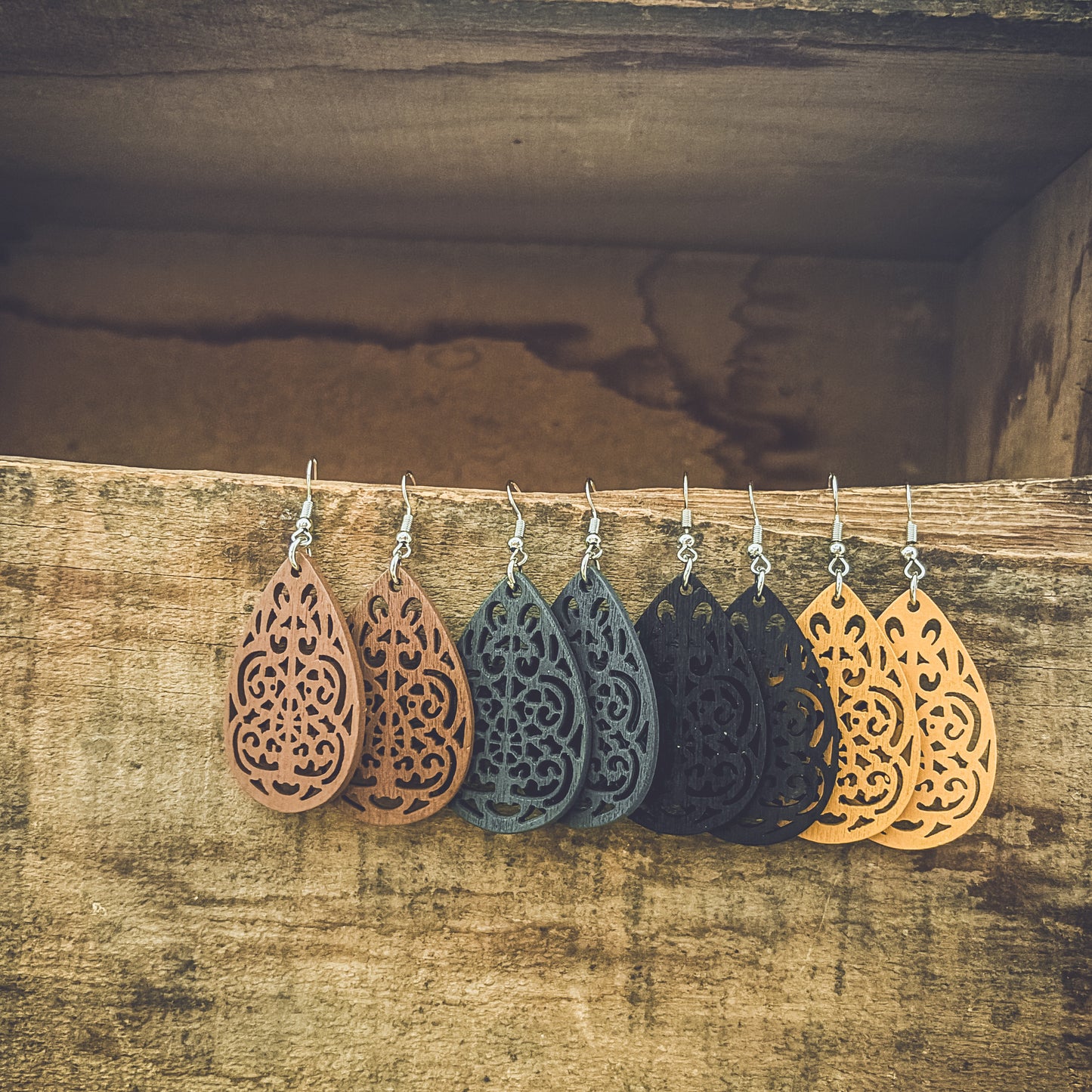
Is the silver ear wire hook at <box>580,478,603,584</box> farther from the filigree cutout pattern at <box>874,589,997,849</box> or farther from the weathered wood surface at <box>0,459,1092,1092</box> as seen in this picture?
the filigree cutout pattern at <box>874,589,997,849</box>

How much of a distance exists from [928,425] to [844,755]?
1.60ft

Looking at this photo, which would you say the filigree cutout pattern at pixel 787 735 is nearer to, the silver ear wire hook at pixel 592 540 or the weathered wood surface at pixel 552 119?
the silver ear wire hook at pixel 592 540

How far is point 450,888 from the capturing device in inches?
24.1

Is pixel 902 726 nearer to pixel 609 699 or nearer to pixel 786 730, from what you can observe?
pixel 786 730

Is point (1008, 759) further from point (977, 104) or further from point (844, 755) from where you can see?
point (977, 104)

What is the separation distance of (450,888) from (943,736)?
38cm

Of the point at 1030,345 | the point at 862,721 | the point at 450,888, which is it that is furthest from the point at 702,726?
the point at 1030,345

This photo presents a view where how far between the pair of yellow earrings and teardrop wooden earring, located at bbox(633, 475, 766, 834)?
65 mm

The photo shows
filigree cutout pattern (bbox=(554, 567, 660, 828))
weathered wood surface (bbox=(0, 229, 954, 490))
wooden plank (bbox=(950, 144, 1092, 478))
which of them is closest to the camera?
filigree cutout pattern (bbox=(554, 567, 660, 828))

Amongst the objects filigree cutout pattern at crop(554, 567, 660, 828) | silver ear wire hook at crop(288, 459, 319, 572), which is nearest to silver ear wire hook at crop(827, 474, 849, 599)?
filigree cutout pattern at crop(554, 567, 660, 828)

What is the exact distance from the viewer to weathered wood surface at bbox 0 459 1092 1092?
60 cm

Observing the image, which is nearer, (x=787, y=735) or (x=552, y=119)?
(x=787, y=735)

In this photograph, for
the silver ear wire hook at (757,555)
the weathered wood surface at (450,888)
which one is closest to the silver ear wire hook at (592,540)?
the weathered wood surface at (450,888)

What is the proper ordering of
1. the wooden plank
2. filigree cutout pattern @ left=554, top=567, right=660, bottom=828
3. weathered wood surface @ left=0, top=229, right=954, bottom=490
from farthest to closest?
weathered wood surface @ left=0, top=229, right=954, bottom=490 → the wooden plank → filigree cutout pattern @ left=554, top=567, right=660, bottom=828
